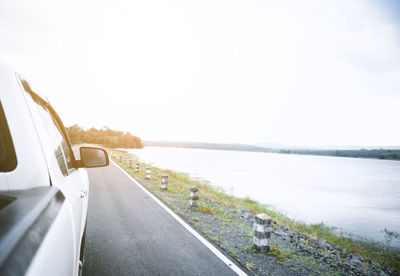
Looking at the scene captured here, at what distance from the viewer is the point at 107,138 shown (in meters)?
123

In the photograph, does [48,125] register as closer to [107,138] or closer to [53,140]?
[53,140]

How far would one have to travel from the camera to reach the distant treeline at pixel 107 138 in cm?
11404

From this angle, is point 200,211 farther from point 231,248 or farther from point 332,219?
point 332,219

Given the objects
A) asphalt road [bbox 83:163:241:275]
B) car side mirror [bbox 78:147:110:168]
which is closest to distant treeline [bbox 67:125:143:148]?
asphalt road [bbox 83:163:241:275]

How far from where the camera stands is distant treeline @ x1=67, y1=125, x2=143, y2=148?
114 m

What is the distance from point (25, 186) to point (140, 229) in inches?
192

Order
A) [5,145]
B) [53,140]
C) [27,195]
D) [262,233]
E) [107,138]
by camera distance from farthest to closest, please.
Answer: [107,138], [262,233], [53,140], [5,145], [27,195]

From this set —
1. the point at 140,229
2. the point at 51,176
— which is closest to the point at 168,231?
the point at 140,229

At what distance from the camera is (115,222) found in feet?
19.4

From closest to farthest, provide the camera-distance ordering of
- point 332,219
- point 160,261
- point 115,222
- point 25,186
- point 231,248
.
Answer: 1. point 25,186
2. point 160,261
3. point 231,248
4. point 115,222
5. point 332,219

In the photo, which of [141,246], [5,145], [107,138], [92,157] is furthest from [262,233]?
[107,138]

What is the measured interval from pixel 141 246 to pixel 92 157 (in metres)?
2.95

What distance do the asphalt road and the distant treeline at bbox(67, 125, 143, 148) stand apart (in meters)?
109

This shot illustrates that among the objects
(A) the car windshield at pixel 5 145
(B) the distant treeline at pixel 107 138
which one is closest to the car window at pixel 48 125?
(A) the car windshield at pixel 5 145
